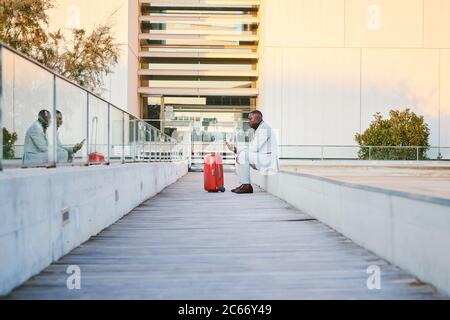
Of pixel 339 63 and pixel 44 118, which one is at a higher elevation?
pixel 339 63

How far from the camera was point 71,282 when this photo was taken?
437 centimetres

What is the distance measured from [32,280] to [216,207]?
635 centimetres

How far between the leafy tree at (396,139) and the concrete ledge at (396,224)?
2790 cm

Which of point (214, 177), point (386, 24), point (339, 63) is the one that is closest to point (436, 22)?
point (386, 24)

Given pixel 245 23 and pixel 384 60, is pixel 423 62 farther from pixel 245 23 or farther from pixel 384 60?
pixel 245 23

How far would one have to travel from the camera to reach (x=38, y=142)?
17.8 ft

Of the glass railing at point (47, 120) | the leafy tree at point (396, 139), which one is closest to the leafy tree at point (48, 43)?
the glass railing at point (47, 120)

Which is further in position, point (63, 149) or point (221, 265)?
point (63, 149)

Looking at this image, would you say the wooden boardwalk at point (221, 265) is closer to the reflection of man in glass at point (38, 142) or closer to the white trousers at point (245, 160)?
the reflection of man in glass at point (38, 142)

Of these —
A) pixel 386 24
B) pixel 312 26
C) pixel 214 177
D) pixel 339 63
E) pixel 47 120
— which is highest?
pixel 386 24

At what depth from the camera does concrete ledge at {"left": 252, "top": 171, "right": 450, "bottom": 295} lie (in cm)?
416

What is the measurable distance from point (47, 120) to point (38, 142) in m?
0.25

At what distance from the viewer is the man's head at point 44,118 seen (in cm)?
541

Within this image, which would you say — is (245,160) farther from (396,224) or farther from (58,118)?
(396,224)
